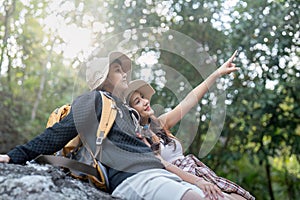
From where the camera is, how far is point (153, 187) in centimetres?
192

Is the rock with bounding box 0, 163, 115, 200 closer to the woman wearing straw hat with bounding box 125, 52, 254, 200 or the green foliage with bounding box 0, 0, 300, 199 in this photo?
the woman wearing straw hat with bounding box 125, 52, 254, 200

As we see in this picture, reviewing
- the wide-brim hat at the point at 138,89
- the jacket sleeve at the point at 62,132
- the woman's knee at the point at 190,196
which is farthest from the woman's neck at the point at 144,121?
the woman's knee at the point at 190,196

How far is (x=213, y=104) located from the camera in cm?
445

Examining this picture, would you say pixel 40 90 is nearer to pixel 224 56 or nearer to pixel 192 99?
pixel 224 56

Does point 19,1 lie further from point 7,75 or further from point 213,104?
point 213,104

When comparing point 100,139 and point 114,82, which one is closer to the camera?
point 100,139

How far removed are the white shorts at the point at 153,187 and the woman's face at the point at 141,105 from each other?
46cm

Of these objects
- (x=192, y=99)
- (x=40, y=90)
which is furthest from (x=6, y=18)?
(x=192, y=99)

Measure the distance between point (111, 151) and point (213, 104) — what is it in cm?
254

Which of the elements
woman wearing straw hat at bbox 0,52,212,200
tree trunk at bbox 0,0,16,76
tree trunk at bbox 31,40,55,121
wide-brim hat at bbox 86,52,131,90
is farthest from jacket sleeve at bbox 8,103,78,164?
tree trunk at bbox 31,40,55,121

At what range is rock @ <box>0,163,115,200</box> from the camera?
1.77m

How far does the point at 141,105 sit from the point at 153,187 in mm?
597

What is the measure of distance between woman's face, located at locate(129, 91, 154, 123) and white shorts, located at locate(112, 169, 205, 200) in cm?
46

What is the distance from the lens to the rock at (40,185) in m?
1.77
